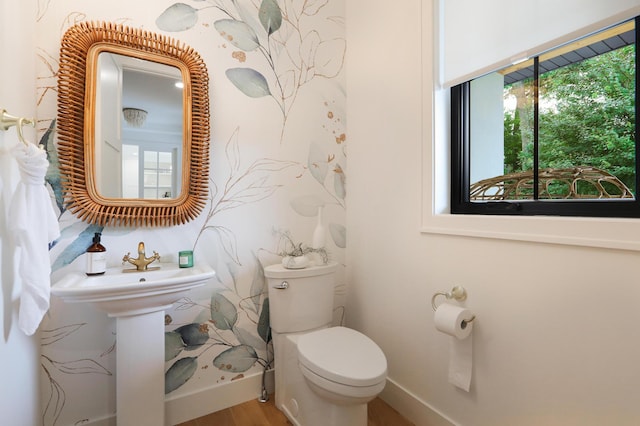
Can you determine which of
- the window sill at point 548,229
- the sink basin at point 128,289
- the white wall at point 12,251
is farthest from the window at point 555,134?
the white wall at point 12,251

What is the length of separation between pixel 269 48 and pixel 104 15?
2.60 ft

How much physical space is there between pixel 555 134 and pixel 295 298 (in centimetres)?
136

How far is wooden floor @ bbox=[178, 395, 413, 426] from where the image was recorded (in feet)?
5.08

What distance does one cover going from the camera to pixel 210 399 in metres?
1.62

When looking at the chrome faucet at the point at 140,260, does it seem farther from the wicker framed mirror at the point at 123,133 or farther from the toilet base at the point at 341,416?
the toilet base at the point at 341,416

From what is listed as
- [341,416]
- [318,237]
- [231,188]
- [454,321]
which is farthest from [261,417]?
[231,188]

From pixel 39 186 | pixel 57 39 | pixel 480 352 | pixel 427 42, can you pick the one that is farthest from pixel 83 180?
pixel 480 352

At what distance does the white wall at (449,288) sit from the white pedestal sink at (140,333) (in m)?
1.00

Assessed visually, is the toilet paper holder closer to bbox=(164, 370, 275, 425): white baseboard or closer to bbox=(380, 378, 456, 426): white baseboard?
bbox=(380, 378, 456, 426): white baseboard

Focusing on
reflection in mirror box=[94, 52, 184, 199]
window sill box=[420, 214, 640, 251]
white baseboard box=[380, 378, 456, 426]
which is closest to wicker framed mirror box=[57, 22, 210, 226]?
reflection in mirror box=[94, 52, 184, 199]

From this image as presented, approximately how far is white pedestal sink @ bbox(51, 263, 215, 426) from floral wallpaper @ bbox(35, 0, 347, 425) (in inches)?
7.4

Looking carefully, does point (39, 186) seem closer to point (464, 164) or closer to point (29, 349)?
point (29, 349)

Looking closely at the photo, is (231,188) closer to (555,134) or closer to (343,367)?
(343,367)

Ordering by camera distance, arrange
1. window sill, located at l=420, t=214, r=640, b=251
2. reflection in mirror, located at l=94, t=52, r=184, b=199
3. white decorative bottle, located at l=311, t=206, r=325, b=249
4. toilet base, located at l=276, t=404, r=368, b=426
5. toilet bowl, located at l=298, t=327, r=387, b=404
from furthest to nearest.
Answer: white decorative bottle, located at l=311, t=206, r=325, b=249 → reflection in mirror, located at l=94, t=52, r=184, b=199 → toilet base, located at l=276, t=404, r=368, b=426 → toilet bowl, located at l=298, t=327, r=387, b=404 → window sill, located at l=420, t=214, r=640, b=251
